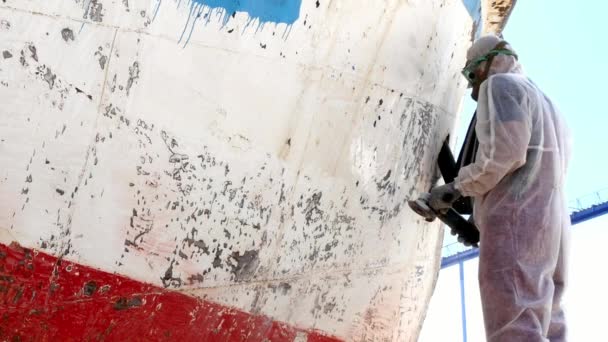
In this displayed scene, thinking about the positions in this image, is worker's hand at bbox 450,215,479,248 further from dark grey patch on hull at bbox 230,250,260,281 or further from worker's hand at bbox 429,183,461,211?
dark grey patch on hull at bbox 230,250,260,281

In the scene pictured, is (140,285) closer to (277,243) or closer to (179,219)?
(179,219)

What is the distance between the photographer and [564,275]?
2016 millimetres

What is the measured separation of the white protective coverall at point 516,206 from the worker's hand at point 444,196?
0.13 feet

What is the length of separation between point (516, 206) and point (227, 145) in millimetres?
934

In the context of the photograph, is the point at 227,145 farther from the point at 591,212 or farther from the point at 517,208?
the point at 591,212

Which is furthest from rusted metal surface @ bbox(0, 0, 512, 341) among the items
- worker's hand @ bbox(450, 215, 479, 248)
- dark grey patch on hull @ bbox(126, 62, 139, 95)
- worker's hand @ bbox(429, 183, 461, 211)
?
worker's hand @ bbox(450, 215, 479, 248)

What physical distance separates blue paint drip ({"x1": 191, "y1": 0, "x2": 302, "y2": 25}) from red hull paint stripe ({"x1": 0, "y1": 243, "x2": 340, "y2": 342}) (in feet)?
2.48

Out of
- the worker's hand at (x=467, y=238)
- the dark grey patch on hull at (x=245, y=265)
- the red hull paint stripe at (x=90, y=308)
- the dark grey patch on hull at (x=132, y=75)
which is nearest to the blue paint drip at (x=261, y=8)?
the dark grey patch on hull at (x=132, y=75)

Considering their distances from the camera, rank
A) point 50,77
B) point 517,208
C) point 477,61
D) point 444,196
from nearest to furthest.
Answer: point 50,77, point 517,208, point 444,196, point 477,61

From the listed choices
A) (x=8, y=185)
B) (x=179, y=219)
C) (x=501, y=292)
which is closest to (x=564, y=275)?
(x=501, y=292)

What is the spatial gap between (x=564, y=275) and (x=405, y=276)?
21.5 inches

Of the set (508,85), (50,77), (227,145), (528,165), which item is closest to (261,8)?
(227,145)

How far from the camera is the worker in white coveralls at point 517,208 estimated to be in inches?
70.3

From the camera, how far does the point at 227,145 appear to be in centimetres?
164
